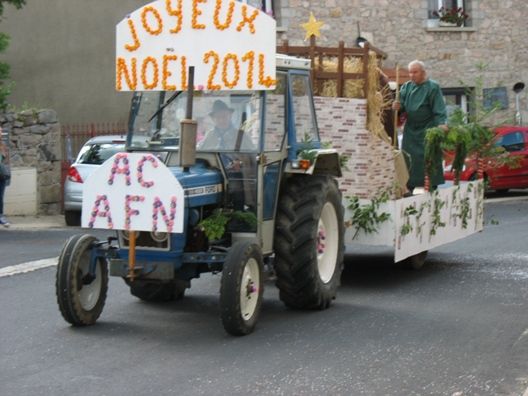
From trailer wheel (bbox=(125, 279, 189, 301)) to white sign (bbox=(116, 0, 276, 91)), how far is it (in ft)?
6.09

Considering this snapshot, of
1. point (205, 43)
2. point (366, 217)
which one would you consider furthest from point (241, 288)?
point (366, 217)

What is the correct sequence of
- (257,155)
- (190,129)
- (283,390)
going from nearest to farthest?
1. (283,390)
2. (190,129)
3. (257,155)

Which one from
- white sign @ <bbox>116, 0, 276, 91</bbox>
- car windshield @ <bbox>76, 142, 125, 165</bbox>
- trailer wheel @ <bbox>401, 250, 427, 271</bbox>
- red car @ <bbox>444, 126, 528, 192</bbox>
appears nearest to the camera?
white sign @ <bbox>116, 0, 276, 91</bbox>

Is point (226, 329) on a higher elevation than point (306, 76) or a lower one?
lower

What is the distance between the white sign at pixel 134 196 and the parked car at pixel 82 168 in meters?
10.8

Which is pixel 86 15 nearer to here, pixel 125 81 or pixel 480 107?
pixel 480 107

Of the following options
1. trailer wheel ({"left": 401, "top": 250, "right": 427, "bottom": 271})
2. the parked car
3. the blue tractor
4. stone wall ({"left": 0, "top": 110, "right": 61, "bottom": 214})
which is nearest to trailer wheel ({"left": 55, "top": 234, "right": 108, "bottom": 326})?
the blue tractor

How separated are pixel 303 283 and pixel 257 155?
1.16 m

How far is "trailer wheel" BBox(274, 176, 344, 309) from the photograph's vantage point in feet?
32.8

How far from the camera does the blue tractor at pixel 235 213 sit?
9.18 metres

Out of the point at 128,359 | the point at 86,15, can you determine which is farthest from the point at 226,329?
the point at 86,15

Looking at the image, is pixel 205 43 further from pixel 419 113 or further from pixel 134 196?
pixel 419 113

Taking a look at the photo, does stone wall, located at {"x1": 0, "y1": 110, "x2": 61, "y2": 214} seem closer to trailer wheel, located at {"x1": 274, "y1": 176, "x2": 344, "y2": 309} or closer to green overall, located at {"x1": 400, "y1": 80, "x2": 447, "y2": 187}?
green overall, located at {"x1": 400, "y1": 80, "x2": 447, "y2": 187}

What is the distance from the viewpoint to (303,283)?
10.0 metres
